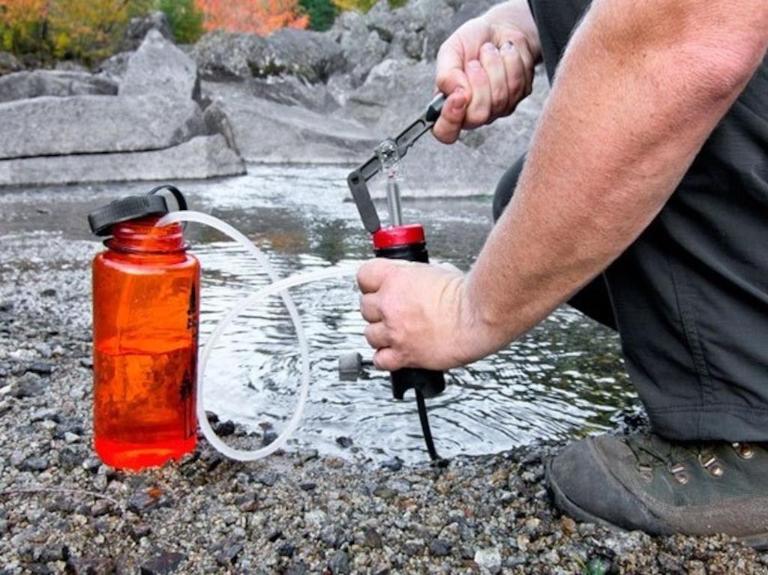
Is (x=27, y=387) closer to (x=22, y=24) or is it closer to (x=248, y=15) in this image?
(x=22, y=24)

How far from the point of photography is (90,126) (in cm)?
654

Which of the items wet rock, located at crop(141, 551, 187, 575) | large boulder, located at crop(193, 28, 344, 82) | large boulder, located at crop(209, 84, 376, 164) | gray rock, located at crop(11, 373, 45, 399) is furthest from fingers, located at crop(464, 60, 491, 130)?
large boulder, located at crop(193, 28, 344, 82)

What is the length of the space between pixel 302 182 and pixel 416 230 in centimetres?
492

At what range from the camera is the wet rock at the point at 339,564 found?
123 centimetres

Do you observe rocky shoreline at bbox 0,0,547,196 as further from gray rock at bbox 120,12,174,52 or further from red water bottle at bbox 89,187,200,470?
gray rock at bbox 120,12,174,52

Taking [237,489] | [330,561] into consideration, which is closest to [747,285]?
[330,561]

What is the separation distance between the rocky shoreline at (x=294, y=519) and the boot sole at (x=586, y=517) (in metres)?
0.01

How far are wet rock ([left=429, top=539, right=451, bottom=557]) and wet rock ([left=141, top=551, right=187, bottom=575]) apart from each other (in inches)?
14.8

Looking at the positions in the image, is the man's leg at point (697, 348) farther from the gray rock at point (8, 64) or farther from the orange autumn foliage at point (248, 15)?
the orange autumn foliage at point (248, 15)

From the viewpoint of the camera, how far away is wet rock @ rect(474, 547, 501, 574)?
125 centimetres

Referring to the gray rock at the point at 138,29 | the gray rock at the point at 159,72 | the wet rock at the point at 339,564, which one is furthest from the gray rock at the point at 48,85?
the gray rock at the point at 138,29

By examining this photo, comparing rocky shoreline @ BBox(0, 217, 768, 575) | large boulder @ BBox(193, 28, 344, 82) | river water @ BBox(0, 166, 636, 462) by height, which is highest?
rocky shoreline @ BBox(0, 217, 768, 575)

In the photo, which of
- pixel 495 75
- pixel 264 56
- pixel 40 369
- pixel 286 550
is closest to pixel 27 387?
pixel 40 369

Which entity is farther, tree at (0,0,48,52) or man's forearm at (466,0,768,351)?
tree at (0,0,48,52)
